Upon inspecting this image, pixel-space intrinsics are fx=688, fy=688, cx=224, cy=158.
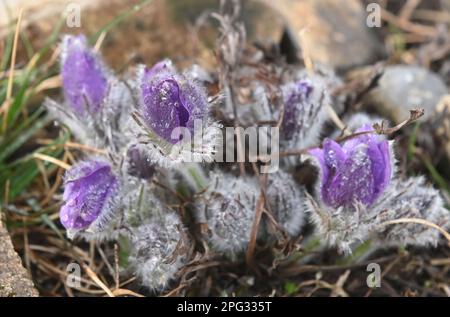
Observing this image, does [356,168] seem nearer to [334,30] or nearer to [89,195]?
[89,195]

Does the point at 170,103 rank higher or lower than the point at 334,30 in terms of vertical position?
lower

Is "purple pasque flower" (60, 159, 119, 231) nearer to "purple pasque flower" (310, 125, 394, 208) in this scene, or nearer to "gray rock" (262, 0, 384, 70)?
"purple pasque flower" (310, 125, 394, 208)

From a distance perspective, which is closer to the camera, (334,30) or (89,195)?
(89,195)

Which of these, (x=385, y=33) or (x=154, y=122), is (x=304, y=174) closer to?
(x=154, y=122)

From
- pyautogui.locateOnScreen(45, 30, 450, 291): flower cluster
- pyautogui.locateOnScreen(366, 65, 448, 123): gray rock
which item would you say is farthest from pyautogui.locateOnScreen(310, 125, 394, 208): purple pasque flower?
pyautogui.locateOnScreen(366, 65, 448, 123): gray rock

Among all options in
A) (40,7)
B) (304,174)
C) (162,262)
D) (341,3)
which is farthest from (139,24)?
(162,262)

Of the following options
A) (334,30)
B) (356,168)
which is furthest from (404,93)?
(356,168)

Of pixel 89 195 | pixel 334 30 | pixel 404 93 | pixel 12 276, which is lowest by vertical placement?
pixel 12 276

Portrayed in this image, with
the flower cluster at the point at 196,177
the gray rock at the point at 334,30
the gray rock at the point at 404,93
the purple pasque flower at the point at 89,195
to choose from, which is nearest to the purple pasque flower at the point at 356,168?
the flower cluster at the point at 196,177
